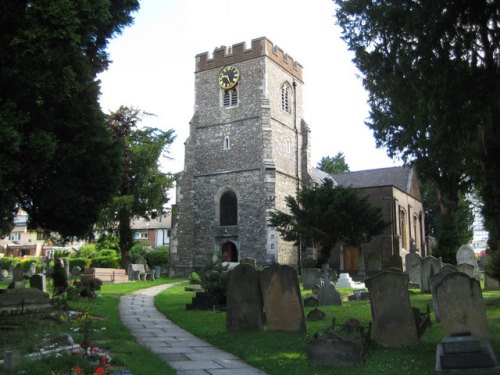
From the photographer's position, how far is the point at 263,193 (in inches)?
1231

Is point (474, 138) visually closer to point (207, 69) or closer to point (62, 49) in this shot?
point (62, 49)

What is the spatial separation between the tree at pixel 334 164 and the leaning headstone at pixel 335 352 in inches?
2199

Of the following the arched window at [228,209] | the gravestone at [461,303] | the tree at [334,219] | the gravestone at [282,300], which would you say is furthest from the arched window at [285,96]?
the gravestone at [461,303]

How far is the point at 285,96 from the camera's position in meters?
35.8

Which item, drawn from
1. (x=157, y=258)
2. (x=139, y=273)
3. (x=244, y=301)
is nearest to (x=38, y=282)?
(x=244, y=301)

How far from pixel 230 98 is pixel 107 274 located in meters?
14.8

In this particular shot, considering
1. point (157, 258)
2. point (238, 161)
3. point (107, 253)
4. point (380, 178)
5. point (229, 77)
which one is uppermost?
point (229, 77)

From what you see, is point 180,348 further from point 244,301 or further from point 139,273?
point 139,273

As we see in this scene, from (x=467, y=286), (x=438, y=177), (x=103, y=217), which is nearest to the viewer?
(x=467, y=286)

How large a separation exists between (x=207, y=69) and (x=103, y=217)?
13.1 metres

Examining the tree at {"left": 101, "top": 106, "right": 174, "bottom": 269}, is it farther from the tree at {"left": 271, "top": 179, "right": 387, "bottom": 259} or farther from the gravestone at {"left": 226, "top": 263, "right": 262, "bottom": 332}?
the gravestone at {"left": 226, "top": 263, "right": 262, "bottom": 332}

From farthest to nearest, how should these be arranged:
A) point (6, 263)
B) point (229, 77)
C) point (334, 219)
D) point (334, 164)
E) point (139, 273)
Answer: point (334, 164)
point (6, 263)
point (229, 77)
point (139, 273)
point (334, 219)

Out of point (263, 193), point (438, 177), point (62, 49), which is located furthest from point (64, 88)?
point (263, 193)

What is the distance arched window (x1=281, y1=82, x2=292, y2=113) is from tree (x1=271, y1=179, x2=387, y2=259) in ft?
34.1
